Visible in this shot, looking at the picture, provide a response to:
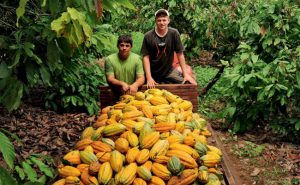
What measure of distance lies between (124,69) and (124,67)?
0.02 m

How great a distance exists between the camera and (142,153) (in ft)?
10.5

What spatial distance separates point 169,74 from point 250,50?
1502 millimetres

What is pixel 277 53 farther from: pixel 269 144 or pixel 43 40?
pixel 43 40

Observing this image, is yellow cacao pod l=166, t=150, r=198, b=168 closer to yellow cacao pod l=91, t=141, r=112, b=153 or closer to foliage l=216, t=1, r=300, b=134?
yellow cacao pod l=91, t=141, r=112, b=153

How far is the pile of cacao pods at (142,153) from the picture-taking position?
3043mm

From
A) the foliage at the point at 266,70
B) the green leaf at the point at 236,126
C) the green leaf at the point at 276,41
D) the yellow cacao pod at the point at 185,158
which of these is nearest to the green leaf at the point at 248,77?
the foliage at the point at 266,70

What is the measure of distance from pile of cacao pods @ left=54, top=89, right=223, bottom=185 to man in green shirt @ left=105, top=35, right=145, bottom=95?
1262 mm

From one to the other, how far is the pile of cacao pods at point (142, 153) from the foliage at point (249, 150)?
2124 millimetres

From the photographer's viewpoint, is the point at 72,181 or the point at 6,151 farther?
the point at 72,181

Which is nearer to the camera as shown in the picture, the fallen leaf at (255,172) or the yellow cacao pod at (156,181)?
the yellow cacao pod at (156,181)

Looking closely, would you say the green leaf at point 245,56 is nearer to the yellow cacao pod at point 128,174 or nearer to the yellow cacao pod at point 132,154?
the yellow cacao pod at point 132,154

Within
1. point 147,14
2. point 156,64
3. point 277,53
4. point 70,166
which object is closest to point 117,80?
point 156,64

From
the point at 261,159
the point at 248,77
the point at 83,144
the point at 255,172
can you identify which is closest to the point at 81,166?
the point at 83,144

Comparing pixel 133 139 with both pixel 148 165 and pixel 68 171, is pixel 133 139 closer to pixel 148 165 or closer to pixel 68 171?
pixel 148 165
